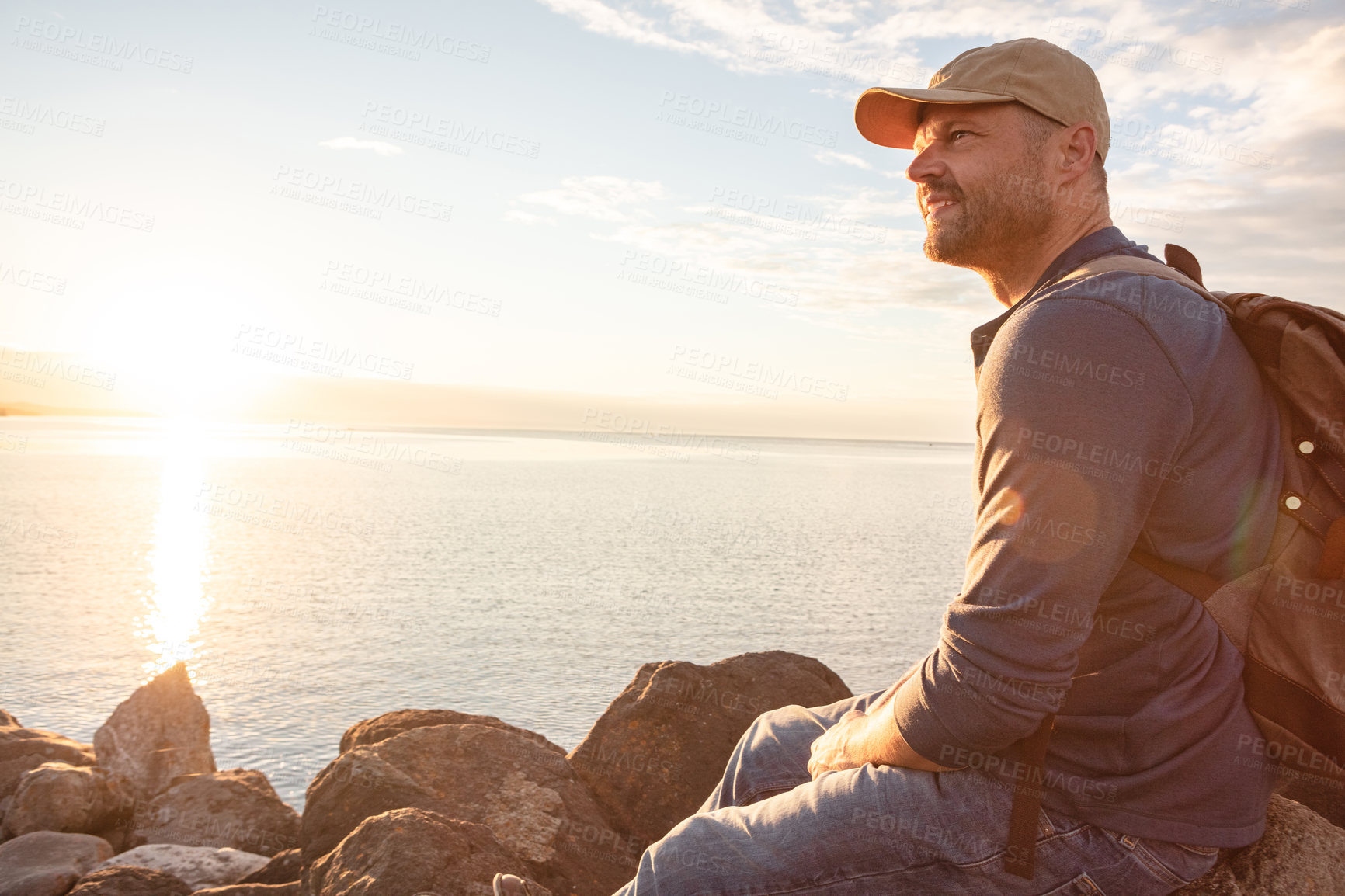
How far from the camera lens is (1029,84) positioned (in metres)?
2.83

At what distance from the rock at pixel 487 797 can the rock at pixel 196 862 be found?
148 cm

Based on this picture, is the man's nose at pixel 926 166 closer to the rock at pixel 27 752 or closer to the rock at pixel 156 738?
the rock at pixel 156 738

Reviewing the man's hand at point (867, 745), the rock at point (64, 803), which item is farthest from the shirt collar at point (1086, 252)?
the rock at point (64, 803)

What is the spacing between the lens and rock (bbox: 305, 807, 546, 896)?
3.86 metres

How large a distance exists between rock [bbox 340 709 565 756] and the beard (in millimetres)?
4044

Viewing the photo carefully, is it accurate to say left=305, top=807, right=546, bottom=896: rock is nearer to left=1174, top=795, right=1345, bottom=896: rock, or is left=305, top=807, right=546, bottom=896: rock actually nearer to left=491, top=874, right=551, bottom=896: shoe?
left=491, top=874, right=551, bottom=896: shoe

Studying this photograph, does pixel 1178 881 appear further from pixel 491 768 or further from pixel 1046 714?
pixel 491 768

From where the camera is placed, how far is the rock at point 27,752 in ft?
25.1

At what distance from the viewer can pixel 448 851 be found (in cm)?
404

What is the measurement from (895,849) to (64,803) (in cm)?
705

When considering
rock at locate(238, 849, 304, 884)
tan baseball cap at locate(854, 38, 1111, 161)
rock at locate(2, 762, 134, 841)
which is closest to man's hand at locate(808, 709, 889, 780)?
tan baseball cap at locate(854, 38, 1111, 161)

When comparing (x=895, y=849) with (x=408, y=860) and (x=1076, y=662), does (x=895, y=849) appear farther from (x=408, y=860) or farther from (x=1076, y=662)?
(x=408, y=860)

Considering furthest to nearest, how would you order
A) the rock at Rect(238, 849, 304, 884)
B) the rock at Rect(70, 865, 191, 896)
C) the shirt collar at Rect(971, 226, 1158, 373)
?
the rock at Rect(70, 865, 191, 896) < the rock at Rect(238, 849, 304, 884) < the shirt collar at Rect(971, 226, 1158, 373)

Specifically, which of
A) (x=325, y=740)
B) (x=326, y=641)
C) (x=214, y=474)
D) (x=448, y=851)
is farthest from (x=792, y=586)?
(x=214, y=474)
